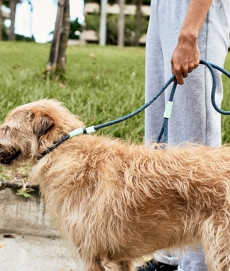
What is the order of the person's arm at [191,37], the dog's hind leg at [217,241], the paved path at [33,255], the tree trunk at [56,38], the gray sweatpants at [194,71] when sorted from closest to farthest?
the dog's hind leg at [217,241] < the person's arm at [191,37] < the gray sweatpants at [194,71] < the paved path at [33,255] < the tree trunk at [56,38]

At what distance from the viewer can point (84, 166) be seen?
8.59 feet

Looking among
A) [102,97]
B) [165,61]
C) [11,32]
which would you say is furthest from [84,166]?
[11,32]

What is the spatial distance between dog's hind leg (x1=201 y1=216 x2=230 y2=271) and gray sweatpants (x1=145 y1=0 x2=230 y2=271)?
1.93 feet

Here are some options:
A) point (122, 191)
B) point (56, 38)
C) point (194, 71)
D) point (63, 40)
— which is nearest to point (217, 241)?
point (122, 191)

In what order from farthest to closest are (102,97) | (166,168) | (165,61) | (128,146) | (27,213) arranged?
(102,97) → (27,213) → (165,61) → (128,146) → (166,168)

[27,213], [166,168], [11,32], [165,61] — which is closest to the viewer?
[166,168]

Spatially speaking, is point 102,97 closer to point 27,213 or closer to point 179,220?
point 27,213

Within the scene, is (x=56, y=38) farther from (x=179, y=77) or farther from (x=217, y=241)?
(x=217, y=241)

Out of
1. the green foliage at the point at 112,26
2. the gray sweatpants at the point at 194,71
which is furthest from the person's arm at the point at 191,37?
the green foliage at the point at 112,26

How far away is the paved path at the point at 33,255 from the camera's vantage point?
3596mm

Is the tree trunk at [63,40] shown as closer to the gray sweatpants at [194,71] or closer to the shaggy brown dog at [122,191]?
the gray sweatpants at [194,71]

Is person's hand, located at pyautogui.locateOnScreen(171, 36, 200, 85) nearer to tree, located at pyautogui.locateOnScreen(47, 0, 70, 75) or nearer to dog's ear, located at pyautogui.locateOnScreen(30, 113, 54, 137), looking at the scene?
dog's ear, located at pyautogui.locateOnScreen(30, 113, 54, 137)

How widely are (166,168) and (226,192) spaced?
0.36m

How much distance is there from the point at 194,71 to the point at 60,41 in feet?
21.1
